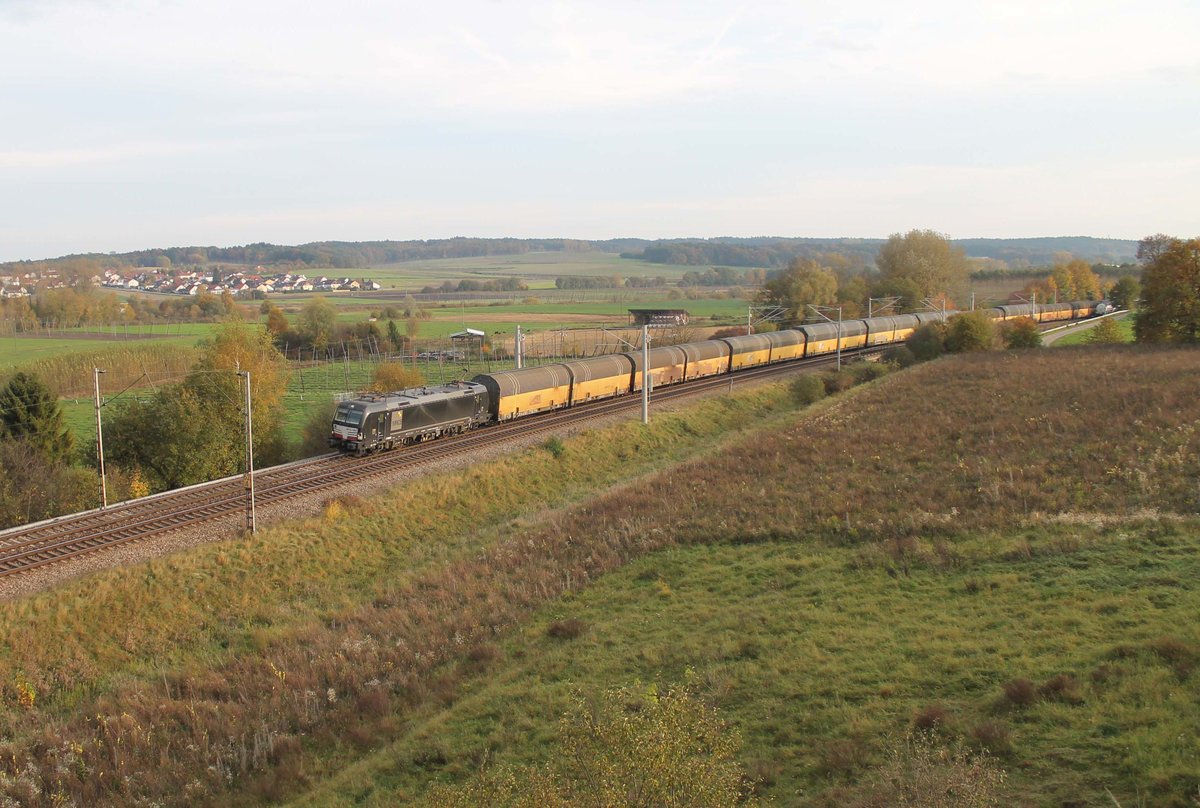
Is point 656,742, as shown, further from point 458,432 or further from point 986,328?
point 986,328

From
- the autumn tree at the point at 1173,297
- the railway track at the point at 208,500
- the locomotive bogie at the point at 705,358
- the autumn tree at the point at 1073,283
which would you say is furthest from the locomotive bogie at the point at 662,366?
the autumn tree at the point at 1073,283

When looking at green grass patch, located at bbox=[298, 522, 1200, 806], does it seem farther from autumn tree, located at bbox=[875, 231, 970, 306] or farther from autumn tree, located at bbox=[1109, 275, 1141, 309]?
autumn tree, located at bbox=[1109, 275, 1141, 309]

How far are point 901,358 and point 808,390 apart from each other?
1525cm

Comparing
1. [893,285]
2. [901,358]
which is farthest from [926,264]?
[901,358]

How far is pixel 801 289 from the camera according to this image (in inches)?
4309

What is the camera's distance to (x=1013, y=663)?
15.5 meters

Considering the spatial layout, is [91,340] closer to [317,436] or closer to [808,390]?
[317,436]

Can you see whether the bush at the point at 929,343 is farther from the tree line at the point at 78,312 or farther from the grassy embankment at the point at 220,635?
the tree line at the point at 78,312

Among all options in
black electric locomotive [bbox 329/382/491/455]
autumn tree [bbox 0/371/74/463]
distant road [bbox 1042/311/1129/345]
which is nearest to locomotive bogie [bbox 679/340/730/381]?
black electric locomotive [bbox 329/382/491/455]

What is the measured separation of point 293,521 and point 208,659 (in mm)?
8337

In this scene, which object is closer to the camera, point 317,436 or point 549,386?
point 317,436

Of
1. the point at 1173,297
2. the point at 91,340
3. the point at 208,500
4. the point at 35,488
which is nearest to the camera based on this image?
the point at 208,500

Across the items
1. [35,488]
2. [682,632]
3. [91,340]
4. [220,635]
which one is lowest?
[220,635]

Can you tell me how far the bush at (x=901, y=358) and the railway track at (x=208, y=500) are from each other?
32.8 m
